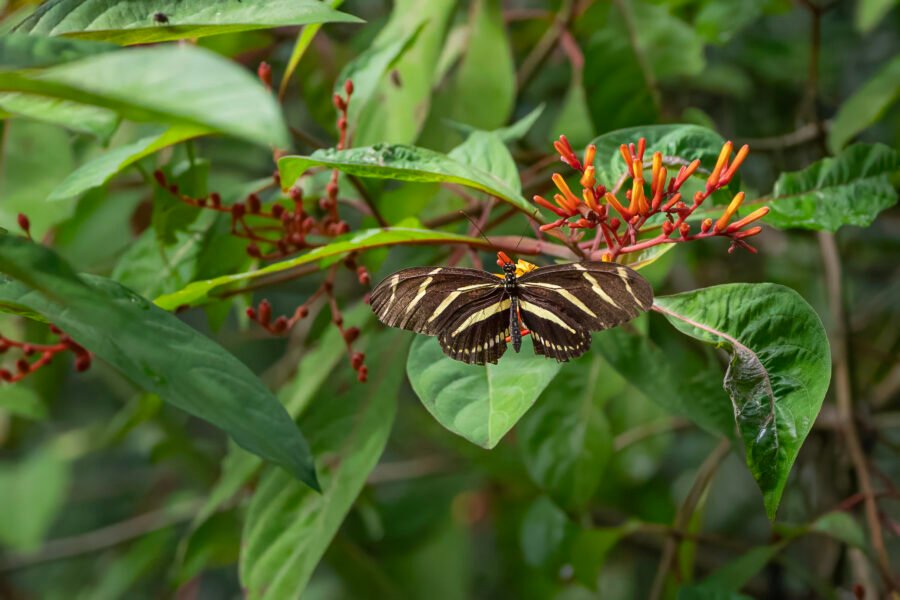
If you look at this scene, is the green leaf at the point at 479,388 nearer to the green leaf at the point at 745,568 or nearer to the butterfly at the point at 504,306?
the butterfly at the point at 504,306

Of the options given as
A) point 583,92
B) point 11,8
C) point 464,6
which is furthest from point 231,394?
point 464,6

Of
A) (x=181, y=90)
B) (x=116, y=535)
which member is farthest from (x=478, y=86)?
(x=116, y=535)

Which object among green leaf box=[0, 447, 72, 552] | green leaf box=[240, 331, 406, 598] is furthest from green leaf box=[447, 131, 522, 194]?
green leaf box=[0, 447, 72, 552]

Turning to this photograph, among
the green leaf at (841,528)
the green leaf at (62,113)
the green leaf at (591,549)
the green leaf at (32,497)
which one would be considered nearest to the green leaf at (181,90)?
the green leaf at (62,113)

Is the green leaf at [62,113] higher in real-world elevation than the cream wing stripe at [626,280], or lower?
higher

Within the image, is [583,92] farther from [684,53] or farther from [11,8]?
[11,8]

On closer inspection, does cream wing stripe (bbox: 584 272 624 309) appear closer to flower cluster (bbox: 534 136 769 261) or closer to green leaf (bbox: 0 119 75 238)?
flower cluster (bbox: 534 136 769 261)
